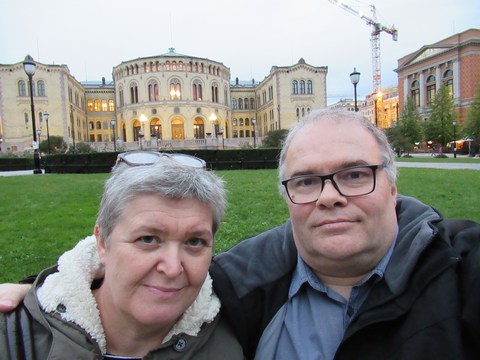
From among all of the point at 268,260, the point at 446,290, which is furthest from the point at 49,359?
the point at 446,290

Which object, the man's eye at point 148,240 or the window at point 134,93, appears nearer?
the man's eye at point 148,240

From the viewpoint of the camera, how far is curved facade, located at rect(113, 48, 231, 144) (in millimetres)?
62000

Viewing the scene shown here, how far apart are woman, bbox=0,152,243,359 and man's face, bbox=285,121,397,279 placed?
1.51ft

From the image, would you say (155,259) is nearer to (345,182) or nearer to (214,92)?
(345,182)

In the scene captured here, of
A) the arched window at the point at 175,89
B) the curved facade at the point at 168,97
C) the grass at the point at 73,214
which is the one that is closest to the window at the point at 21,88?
the curved facade at the point at 168,97

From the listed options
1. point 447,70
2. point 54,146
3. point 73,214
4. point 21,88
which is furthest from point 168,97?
point 73,214

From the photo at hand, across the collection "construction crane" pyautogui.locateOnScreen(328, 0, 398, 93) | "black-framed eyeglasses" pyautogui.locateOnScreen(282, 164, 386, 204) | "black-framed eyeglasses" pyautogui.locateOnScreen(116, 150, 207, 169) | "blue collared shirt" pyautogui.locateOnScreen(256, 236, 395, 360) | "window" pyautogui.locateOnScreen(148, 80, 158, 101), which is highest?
"construction crane" pyautogui.locateOnScreen(328, 0, 398, 93)

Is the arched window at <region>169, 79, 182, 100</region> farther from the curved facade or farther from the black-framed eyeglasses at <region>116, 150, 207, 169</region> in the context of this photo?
the black-framed eyeglasses at <region>116, 150, 207, 169</region>

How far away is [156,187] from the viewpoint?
1.57m

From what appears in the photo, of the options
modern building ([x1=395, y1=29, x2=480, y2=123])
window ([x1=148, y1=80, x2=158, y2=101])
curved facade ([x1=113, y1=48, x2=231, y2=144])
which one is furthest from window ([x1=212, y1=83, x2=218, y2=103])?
modern building ([x1=395, y1=29, x2=480, y2=123])

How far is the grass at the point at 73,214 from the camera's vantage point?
196 inches

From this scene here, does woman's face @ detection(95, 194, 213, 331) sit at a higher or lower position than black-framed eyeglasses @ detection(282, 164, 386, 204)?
lower

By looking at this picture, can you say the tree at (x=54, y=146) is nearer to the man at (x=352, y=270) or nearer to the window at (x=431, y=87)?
the man at (x=352, y=270)

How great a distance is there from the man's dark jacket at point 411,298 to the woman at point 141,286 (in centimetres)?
21
